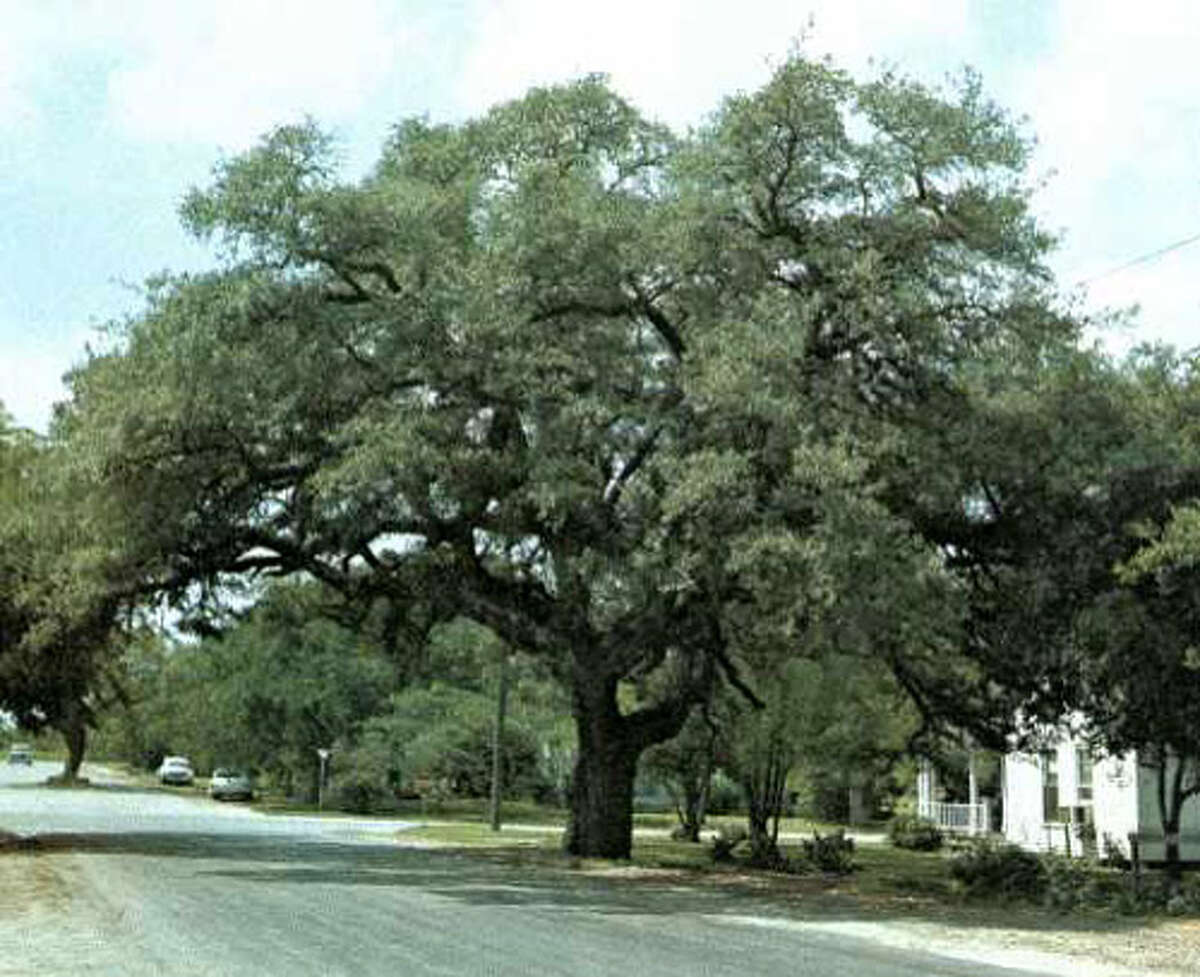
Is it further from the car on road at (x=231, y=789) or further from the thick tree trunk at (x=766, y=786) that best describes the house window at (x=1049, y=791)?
the car on road at (x=231, y=789)

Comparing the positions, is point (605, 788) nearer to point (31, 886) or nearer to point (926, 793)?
point (31, 886)

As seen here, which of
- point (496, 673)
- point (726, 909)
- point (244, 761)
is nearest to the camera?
point (726, 909)

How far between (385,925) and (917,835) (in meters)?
35.1

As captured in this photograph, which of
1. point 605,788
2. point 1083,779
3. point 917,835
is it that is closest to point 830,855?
point 605,788

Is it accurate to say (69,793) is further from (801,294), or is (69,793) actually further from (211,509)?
(801,294)

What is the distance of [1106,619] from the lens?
2341 cm

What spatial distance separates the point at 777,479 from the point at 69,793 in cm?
6509

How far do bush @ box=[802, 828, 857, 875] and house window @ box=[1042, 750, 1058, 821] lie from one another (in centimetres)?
1366

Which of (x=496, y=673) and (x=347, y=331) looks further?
(x=496, y=673)

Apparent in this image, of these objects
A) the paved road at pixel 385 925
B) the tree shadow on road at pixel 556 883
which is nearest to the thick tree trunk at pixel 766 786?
the tree shadow on road at pixel 556 883

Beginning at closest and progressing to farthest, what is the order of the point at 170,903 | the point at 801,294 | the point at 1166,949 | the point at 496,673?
the point at 1166,949
the point at 170,903
the point at 801,294
the point at 496,673

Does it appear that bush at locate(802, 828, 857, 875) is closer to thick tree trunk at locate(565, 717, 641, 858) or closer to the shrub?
the shrub

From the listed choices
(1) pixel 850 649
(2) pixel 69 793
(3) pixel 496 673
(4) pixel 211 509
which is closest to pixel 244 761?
(2) pixel 69 793

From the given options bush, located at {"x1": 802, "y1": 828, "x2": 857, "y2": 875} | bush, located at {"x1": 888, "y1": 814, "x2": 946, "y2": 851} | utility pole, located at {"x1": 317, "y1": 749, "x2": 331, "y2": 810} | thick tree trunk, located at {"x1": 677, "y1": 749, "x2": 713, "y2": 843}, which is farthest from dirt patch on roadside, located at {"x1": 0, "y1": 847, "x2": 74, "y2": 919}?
utility pole, located at {"x1": 317, "y1": 749, "x2": 331, "y2": 810}
